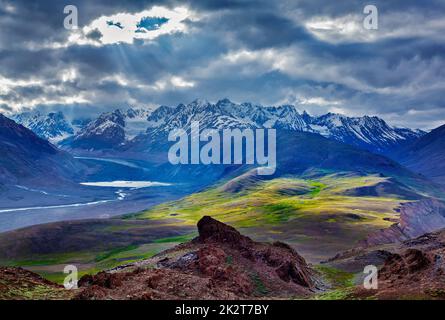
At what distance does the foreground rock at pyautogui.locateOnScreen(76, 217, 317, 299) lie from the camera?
41.4 meters

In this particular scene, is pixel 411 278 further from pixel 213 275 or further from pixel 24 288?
pixel 24 288

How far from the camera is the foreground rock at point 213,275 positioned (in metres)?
41.4

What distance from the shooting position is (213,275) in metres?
50.5

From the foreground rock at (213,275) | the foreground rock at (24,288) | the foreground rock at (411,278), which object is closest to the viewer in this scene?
the foreground rock at (411,278)

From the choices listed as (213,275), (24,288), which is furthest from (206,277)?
(24,288)

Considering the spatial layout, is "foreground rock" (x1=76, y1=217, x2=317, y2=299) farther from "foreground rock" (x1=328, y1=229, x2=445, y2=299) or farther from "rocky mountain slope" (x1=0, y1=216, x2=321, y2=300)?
"foreground rock" (x1=328, y1=229, x2=445, y2=299)

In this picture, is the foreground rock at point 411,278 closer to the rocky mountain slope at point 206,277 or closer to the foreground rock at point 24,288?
the rocky mountain slope at point 206,277

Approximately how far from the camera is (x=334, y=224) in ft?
614

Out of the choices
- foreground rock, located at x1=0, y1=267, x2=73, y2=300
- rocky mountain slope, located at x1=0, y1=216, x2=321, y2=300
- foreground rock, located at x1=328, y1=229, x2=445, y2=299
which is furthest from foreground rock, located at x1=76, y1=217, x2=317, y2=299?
foreground rock, located at x1=328, y1=229, x2=445, y2=299

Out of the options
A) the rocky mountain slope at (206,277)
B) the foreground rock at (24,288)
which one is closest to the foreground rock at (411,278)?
the rocky mountain slope at (206,277)

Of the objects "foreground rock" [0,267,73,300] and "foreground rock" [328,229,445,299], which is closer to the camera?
"foreground rock" [328,229,445,299]

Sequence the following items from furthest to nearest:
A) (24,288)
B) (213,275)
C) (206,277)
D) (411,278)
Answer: (213,275), (206,277), (411,278), (24,288)
